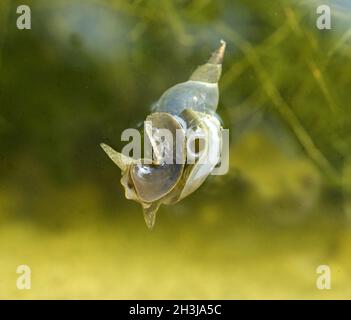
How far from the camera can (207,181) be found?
109 cm

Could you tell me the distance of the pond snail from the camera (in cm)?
104

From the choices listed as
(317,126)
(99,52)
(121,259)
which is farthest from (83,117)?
(317,126)

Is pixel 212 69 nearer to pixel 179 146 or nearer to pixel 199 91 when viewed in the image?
pixel 199 91

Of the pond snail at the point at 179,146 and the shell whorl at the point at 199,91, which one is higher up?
the shell whorl at the point at 199,91

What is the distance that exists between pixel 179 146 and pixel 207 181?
0.09 metres

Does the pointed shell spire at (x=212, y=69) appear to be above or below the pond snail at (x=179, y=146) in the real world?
above

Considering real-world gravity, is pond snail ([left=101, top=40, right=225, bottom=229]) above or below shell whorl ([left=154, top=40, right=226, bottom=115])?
below

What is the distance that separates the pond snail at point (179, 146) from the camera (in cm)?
104

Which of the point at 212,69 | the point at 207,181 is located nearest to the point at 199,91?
the point at 212,69

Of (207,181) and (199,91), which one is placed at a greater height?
(199,91)

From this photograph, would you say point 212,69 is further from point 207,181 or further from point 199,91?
point 207,181

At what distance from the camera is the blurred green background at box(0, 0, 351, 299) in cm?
108

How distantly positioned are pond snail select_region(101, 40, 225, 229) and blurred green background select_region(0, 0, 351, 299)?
18 mm

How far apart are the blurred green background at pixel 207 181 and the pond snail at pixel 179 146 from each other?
0.7 inches
